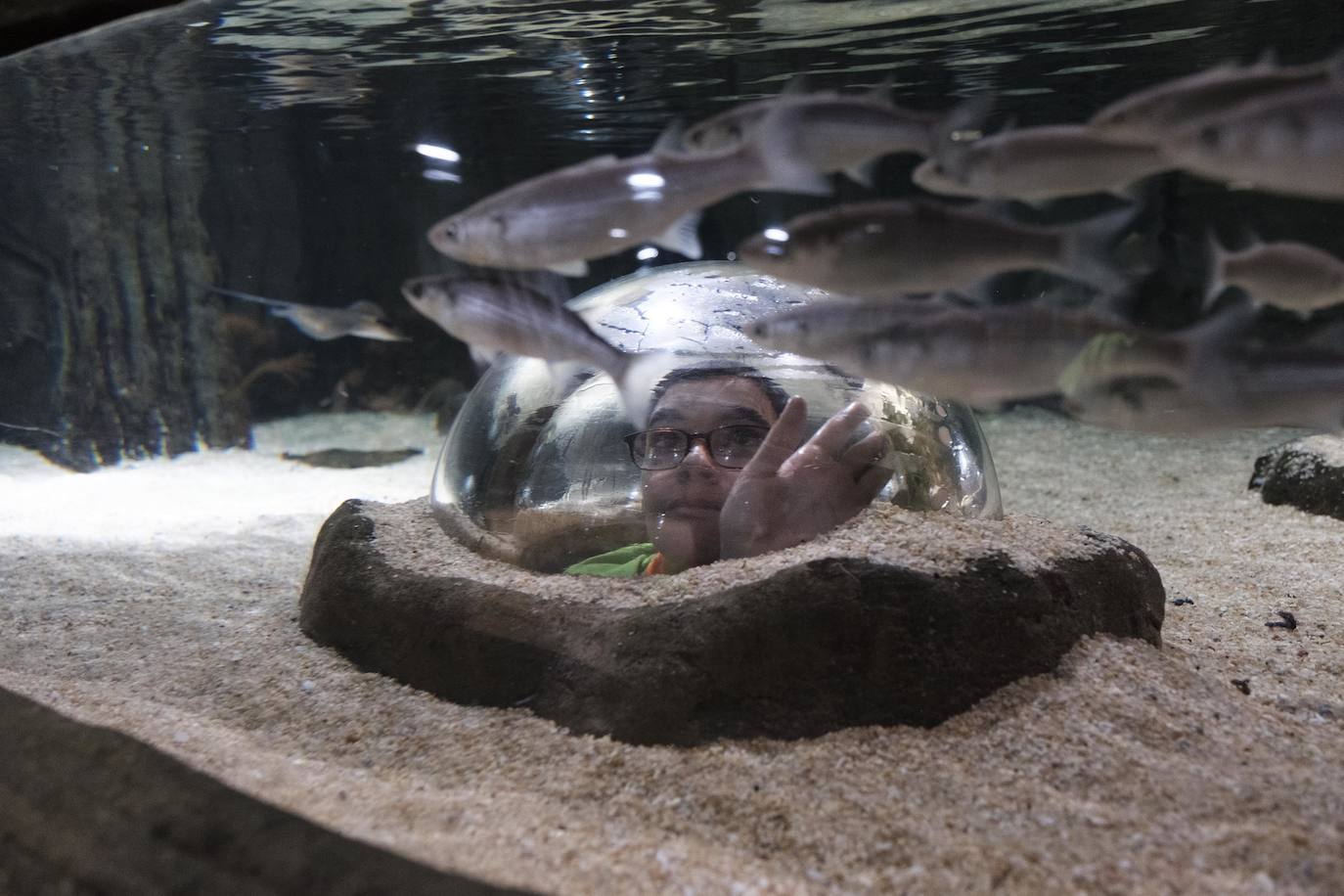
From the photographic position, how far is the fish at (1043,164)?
182 cm

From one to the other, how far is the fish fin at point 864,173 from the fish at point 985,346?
1.05 ft

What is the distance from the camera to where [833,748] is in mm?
2295

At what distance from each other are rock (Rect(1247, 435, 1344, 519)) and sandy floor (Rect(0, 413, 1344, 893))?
1671 millimetres

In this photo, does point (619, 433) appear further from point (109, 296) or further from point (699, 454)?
point (109, 296)

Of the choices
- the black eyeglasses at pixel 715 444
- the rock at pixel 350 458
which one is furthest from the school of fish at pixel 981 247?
the rock at pixel 350 458

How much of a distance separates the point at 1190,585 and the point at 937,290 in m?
3.33

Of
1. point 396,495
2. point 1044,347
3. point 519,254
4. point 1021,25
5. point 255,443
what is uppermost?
point 1021,25

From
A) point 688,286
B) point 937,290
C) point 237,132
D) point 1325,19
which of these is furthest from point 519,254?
point 237,132

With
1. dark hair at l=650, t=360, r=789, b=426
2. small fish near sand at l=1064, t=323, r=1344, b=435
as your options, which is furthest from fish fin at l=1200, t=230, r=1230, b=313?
dark hair at l=650, t=360, r=789, b=426

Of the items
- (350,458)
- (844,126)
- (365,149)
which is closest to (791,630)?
(844,126)

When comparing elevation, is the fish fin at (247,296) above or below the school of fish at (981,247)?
below

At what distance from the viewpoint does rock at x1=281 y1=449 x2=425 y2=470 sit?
9.84 meters

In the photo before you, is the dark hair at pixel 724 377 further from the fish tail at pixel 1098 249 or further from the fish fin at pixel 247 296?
the fish fin at pixel 247 296

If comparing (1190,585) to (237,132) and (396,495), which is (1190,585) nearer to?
(396,495)
